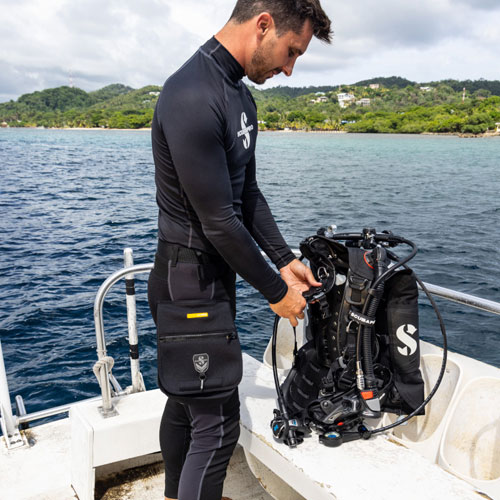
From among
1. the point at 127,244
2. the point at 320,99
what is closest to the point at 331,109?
the point at 320,99

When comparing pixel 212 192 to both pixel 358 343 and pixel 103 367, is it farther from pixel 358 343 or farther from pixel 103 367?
pixel 103 367

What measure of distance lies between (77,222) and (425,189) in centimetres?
2131

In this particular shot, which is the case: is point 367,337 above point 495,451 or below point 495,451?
above

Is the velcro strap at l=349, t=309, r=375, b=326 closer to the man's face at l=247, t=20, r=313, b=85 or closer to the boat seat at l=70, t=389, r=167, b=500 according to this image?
the man's face at l=247, t=20, r=313, b=85

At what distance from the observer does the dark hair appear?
160cm

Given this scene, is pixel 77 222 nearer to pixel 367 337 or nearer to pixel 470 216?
pixel 470 216

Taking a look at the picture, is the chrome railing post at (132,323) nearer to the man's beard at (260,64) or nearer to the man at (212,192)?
the man at (212,192)

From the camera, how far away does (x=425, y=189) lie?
102 feet

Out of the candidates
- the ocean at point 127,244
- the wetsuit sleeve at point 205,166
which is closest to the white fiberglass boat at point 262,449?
the wetsuit sleeve at point 205,166

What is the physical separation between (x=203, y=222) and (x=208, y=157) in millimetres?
216

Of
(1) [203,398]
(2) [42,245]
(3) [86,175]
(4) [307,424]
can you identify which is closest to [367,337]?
(4) [307,424]

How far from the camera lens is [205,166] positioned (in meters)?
1.55

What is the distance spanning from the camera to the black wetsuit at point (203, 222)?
1556mm

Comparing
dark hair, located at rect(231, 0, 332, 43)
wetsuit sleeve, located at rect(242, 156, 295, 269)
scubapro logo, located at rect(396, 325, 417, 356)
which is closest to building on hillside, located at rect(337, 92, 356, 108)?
wetsuit sleeve, located at rect(242, 156, 295, 269)
